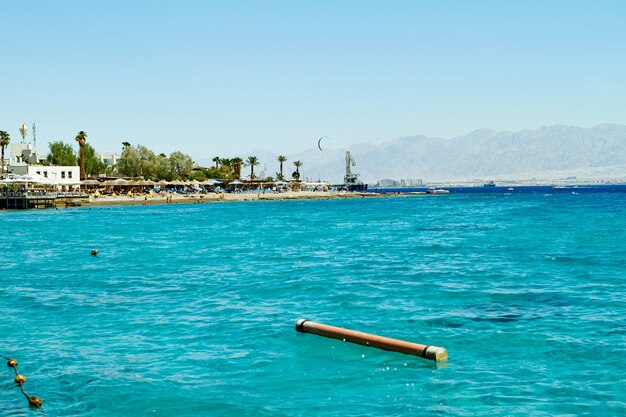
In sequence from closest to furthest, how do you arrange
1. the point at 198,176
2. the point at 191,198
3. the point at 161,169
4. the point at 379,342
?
the point at 379,342 < the point at 191,198 < the point at 161,169 < the point at 198,176

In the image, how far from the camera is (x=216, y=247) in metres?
46.5

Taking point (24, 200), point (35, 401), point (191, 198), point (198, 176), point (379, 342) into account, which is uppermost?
point (198, 176)

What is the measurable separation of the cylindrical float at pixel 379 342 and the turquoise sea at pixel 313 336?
0.22m

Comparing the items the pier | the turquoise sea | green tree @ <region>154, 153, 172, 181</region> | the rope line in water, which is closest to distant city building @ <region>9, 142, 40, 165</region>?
green tree @ <region>154, 153, 172, 181</region>

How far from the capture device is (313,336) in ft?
61.0

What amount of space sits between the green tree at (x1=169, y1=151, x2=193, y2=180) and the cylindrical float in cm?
14778

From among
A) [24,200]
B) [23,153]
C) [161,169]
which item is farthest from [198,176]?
[24,200]

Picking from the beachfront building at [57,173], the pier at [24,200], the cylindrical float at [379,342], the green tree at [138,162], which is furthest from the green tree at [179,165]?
the cylindrical float at [379,342]

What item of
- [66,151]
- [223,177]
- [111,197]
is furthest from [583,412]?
[223,177]

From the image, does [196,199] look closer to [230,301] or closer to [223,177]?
[223,177]

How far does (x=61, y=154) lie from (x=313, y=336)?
14039 centimetres

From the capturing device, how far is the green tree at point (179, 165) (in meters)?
163

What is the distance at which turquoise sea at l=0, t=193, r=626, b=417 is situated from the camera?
45.0ft

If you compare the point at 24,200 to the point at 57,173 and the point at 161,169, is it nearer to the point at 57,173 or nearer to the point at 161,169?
the point at 57,173
